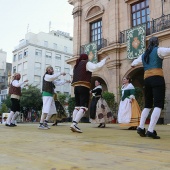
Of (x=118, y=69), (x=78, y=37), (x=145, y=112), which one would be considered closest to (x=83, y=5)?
(x=78, y=37)

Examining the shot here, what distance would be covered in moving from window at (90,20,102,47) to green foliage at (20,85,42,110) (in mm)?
17809

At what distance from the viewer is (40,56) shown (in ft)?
151

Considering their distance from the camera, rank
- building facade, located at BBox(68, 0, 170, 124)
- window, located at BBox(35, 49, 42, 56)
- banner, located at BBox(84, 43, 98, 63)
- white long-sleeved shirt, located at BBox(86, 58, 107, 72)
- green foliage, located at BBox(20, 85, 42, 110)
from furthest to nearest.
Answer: window, located at BBox(35, 49, 42, 56)
green foliage, located at BBox(20, 85, 42, 110)
banner, located at BBox(84, 43, 98, 63)
building facade, located at BBox(68, 0, 170, 124)
white long-sleeved shirt, located at BBox(86, 58, 107, 72)

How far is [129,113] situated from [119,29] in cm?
1026

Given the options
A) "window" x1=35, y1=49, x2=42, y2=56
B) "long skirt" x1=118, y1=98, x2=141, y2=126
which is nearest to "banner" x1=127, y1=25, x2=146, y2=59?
"long skirt" x1=118, y1=98, x2=141, y2=126

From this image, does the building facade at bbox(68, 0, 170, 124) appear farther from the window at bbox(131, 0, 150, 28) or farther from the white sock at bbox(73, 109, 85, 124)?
the white sock at bbox(73, 109, 85, 124)

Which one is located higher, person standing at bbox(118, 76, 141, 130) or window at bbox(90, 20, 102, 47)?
window at bbox(90, 20, 102, 47)

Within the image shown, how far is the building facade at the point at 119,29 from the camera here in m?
13.7

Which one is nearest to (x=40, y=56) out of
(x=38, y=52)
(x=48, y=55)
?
(x=38, y=52)

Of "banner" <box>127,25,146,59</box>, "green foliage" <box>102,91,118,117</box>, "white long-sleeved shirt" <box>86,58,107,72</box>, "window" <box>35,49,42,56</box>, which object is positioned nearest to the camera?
"white long-sleeved shirt" <box>86,58,107,72</box>

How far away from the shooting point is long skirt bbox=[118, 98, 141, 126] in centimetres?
695

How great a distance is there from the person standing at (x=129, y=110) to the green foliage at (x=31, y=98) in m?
27.8

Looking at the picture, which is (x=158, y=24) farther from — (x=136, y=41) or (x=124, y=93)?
(x=124, y=93)

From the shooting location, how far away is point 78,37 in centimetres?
1948
